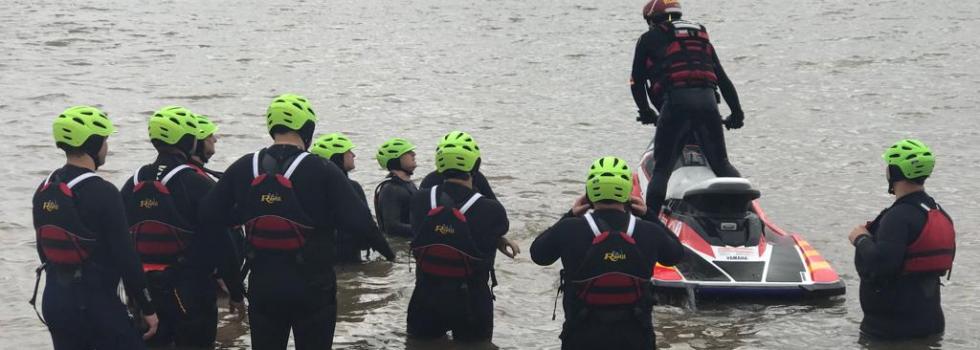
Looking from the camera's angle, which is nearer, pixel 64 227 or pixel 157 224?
pixel 64 227

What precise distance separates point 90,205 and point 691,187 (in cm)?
577

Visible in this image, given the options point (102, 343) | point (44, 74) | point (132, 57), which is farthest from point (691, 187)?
point (132, 57)

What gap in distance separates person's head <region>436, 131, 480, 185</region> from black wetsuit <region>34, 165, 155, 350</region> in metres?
2.39

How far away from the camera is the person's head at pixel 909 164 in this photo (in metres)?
8.78

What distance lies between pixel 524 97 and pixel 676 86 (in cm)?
1407

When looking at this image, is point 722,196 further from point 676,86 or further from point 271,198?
point 271,198

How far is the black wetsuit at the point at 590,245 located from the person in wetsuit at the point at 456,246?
117 centimetres

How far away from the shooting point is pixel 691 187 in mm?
11297

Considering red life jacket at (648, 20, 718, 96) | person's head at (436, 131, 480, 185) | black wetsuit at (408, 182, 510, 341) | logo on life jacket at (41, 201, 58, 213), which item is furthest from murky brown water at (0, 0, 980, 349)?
logo on life jacket at (41, 201, 58, 213)

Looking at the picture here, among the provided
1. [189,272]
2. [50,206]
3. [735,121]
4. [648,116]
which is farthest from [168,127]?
[735,121]

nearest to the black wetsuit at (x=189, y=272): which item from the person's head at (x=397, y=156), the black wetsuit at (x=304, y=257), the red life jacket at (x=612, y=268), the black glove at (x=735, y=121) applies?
the black wetsuit at (x=304, y=257)

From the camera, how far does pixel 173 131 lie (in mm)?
8594

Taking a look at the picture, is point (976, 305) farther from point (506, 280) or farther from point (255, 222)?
point (255, 222)

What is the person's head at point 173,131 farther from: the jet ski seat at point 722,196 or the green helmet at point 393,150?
the jet ski seat at point 722,196
